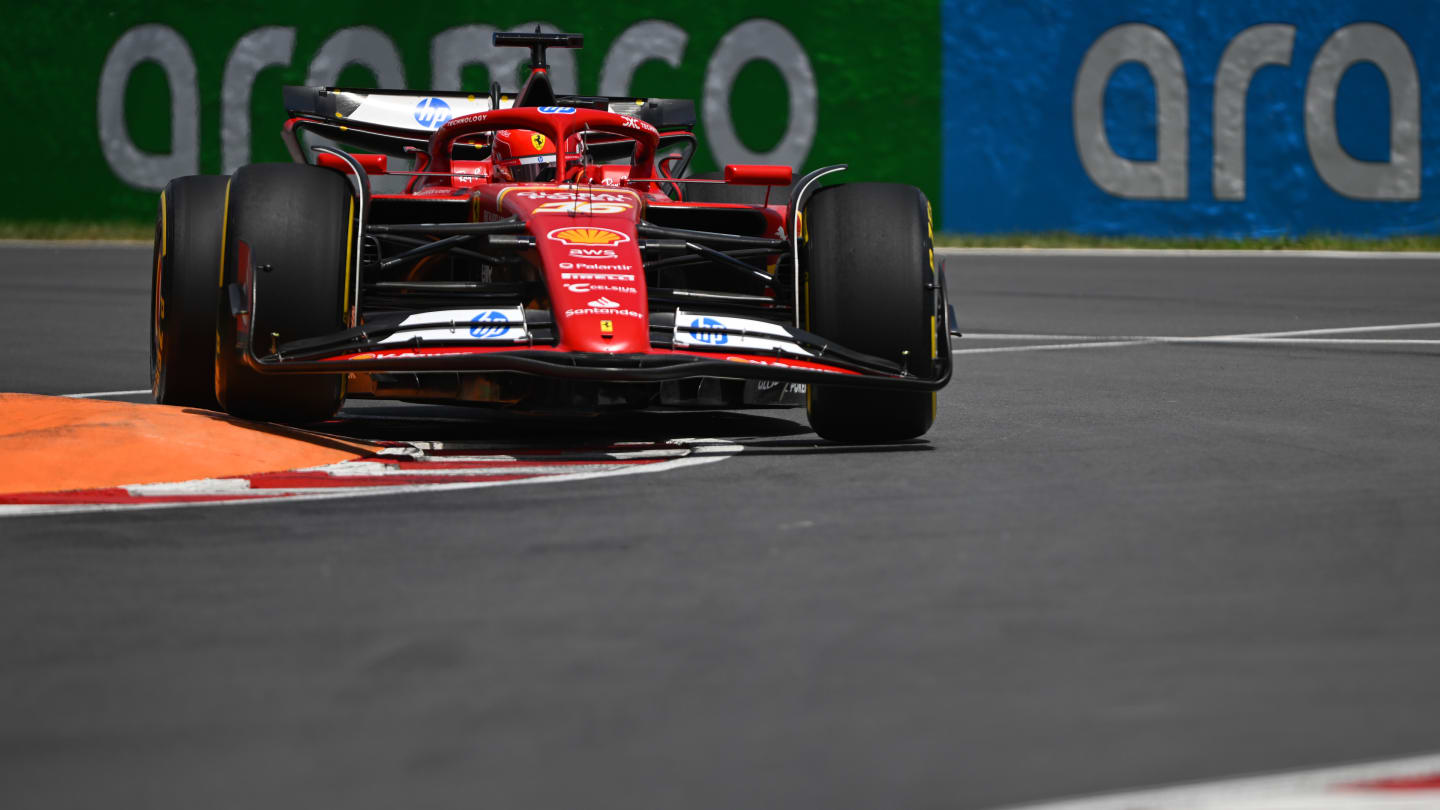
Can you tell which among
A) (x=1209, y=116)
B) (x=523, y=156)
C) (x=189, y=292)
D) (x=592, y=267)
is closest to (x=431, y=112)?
(x=523, y=156)

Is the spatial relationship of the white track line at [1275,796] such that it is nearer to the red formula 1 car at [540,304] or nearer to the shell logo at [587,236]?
the red formula 1 car at [540,304]

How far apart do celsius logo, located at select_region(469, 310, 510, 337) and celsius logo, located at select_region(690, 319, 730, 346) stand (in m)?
0.59

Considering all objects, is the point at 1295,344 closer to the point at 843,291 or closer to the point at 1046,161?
the point at 843,291

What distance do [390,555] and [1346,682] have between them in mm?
2209

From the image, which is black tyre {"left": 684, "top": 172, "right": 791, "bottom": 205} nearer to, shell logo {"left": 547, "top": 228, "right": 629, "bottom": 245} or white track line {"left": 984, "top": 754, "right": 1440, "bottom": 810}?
shell logo {"left": 547, "top": 228, "right": 629, "bottom": 245}

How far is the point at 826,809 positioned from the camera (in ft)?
9.78

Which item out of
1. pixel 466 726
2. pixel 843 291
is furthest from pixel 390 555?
pixel 843 291

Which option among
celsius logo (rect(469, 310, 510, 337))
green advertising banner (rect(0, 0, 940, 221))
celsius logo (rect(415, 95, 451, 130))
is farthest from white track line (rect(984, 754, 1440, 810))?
green advertising banner (rect(0, 0, 940, 221))

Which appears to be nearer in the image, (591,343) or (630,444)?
(591,343)

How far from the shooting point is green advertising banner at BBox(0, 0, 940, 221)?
1934 cm

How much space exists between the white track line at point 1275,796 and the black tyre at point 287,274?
13.8 feet

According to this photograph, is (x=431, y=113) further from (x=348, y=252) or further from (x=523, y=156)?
(x=348, y=252)

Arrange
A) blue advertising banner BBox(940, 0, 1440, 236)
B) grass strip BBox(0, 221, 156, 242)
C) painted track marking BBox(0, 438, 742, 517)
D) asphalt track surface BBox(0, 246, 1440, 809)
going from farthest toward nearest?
grass strip BBox(0, 221, 156, 242)
blue advertising banner BBox(940, 0, 1440, 236)
painted track marking BBox(0, 438, 742, 517)
asphalt track surface BBox(0, 246, 1440, 809)

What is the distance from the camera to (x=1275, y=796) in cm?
301
